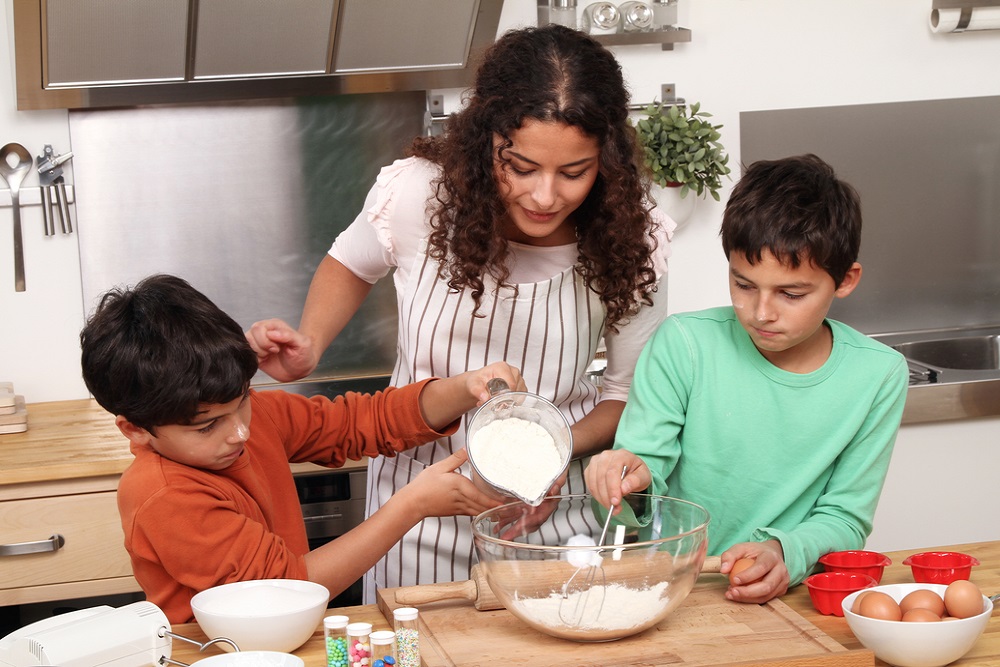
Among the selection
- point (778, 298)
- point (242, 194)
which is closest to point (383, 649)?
point (778, 298)

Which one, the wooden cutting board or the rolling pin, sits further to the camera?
the rolling pin

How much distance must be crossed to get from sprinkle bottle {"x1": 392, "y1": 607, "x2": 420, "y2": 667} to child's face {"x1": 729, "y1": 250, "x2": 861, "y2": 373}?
552 mm

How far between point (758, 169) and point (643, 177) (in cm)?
18

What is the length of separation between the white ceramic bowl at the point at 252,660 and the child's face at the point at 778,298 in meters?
0.66

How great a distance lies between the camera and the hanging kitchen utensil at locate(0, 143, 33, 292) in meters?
2.31

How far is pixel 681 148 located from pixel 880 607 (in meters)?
1.59

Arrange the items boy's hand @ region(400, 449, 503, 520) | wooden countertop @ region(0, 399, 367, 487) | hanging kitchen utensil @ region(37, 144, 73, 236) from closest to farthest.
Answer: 1. boy's hand @ region(400, 449, 503, 520)
2. wooden countertop @ region(0, 399, 367, 487)
3. hanging kitchen utensil @ region(37, 144, 73, 236)

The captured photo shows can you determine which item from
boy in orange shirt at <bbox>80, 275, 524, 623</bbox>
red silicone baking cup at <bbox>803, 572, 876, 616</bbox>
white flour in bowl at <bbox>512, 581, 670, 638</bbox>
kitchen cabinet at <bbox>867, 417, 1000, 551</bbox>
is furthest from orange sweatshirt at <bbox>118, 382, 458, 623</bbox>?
kitchen cabinet at <bbox>867, 417, 1000, 551</bbox>

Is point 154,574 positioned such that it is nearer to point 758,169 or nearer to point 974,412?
point 758,169

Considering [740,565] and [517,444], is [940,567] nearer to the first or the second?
[740,565]

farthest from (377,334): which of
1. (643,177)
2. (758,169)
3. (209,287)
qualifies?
(758,169)

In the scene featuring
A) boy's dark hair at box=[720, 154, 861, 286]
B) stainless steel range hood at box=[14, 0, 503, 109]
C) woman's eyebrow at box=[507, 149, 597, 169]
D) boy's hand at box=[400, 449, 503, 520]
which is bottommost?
boy's hand at box=[400, 449, 503, 520]

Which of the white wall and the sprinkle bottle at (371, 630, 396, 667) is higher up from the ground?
the white wall

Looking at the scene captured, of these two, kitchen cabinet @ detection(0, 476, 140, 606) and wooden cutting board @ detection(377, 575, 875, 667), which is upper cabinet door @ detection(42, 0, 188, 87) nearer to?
kitchen cabinet @ detection(0, 476, 140, 606)
